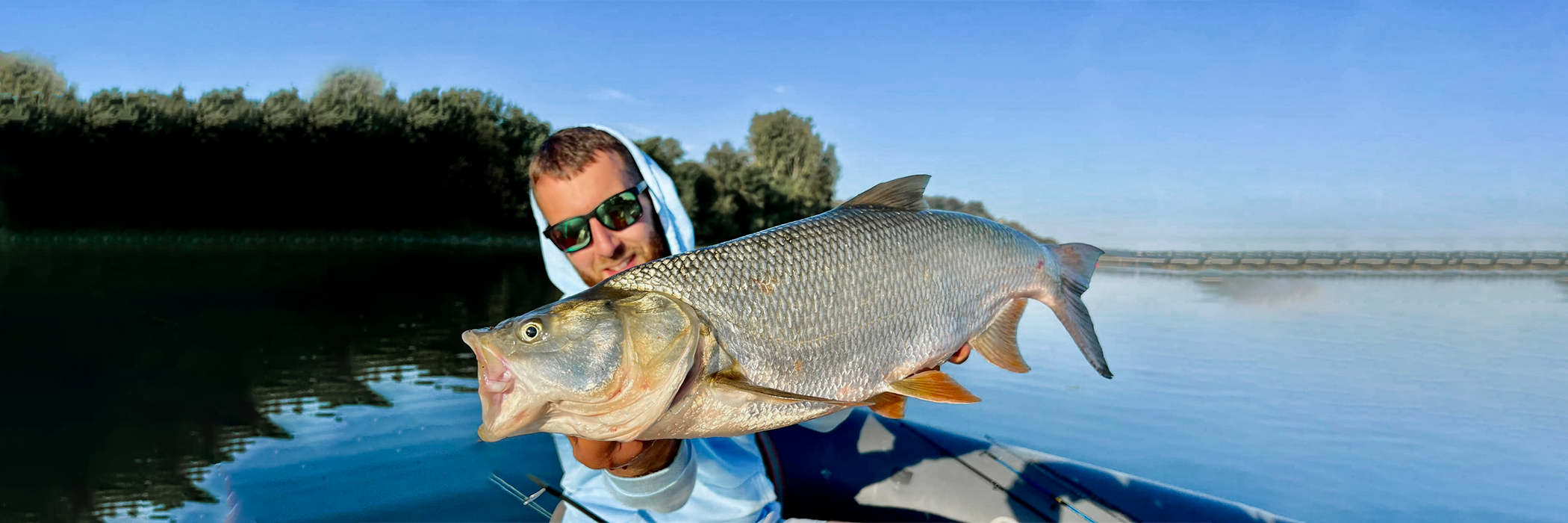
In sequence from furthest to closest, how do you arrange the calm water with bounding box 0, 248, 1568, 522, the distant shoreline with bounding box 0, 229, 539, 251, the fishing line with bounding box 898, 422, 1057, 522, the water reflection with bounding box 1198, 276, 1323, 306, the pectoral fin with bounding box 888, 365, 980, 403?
1. the distant shoreline with bounding box 0, 229, 539, 251
2. the water reflection with bounding box 1198, 276, 1323, 306
3. the calm water with bounding box 0, 248, 1568, 522
4. the fishing line with bounding box 898, 422, 1057, 522
5. the pectoral fin with bounding box 888, 365, 980, 403

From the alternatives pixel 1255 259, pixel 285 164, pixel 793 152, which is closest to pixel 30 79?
pixel 285 164

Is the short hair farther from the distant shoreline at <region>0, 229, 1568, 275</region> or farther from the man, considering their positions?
the distant shoreline at <region>0, 229, 1568, 275</region>

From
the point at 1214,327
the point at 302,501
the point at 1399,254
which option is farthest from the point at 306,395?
the point at 1399,254

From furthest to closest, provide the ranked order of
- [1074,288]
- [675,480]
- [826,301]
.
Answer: [1074,288]
[675,480]
[826,301]

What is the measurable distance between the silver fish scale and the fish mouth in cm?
32

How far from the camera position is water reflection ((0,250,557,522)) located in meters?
7.36

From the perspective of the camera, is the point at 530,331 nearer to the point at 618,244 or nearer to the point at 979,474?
the point at 618,244

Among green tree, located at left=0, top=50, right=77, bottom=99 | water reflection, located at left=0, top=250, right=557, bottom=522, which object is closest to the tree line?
green tree, located at left=0, top=50, right=77, bottom=99

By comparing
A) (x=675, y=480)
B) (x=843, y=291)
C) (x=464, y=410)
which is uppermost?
(x=843, y=291)

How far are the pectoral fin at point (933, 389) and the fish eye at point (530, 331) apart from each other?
87cm

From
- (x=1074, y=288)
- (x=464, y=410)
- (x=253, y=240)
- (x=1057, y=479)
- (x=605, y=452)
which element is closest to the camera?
(x=605, y=452)

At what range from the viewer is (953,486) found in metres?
4.30

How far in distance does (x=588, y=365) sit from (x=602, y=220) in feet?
3.54

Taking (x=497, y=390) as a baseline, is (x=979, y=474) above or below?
below
